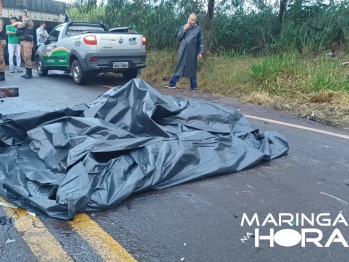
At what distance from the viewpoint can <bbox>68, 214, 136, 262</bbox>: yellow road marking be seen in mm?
2402

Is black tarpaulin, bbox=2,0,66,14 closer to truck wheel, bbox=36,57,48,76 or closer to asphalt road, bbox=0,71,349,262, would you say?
truck wheel, bbox=36,57,48,76

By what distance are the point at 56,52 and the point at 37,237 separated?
959 centimetres

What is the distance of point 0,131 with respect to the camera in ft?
13.8

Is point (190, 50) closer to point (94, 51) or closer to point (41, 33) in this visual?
point (94, 51)

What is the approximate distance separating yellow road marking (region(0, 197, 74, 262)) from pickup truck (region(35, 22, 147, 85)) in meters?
7.32

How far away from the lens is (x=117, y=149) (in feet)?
11.7

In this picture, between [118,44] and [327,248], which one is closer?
[327,248]

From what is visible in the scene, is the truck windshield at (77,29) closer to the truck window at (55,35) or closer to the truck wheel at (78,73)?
the truck window at (55,35)

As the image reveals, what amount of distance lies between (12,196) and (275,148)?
2.81 m

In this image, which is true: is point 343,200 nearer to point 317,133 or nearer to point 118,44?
point 317,133

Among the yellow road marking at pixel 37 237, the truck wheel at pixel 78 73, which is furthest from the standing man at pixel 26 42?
the yellow road marking at pixel 37 237

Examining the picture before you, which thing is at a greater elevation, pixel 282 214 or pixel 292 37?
pixel 292 37

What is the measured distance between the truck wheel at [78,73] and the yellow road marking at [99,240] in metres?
7.90

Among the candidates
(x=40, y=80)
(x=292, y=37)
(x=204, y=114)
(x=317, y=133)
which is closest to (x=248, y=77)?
(x=292, y=37)
